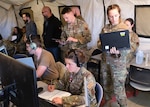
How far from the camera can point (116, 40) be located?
2.74 m

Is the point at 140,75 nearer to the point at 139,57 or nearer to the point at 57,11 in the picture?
the point at 139,57

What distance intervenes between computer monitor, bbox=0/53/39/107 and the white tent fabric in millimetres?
2692

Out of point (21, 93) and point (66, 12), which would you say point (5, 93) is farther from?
point (66, 12)

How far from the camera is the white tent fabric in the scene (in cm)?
379

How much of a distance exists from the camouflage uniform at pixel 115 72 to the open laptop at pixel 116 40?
0.29 feet

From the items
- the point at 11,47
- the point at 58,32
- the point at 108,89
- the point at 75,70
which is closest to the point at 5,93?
the point at 75,70

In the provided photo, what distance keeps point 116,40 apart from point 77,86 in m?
0.98

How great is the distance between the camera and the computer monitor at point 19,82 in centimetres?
124

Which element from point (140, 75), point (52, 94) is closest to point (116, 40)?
point (140, 75)

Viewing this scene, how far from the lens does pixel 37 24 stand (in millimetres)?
5410

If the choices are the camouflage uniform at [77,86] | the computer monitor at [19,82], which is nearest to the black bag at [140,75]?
the camouflage uniform at [77,86]

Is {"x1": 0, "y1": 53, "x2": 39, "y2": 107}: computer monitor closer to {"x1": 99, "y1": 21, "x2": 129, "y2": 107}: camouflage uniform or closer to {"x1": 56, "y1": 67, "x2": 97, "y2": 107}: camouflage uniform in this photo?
{"x1": 56, "y1": 67, "x2": 97, "y2": 107}: camouflage uniform

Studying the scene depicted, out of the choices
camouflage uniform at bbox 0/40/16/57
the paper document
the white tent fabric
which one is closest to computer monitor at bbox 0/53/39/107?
→ the paper document

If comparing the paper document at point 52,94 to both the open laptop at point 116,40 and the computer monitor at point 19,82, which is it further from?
the open laptop at point 116,40
